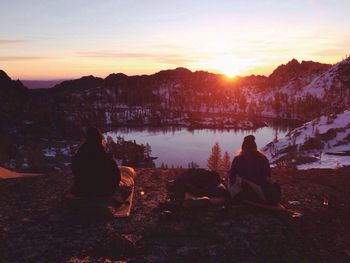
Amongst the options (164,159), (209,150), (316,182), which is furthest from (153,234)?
(209,150)

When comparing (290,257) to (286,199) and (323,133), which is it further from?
(323,133)

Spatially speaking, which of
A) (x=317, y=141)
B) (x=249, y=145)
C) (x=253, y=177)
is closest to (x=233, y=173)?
(x=253, y=177)

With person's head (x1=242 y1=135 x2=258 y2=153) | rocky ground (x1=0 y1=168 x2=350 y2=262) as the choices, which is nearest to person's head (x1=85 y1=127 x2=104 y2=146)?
rocky ground (x1=0 y1=168 x2=350 y2=262)

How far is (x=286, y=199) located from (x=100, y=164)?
24.6 feet

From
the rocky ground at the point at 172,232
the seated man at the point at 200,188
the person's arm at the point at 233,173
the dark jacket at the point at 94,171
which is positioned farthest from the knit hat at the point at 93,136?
the person's arm at the point at 233,173

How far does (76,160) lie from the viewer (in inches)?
522

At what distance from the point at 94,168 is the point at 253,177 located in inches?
217

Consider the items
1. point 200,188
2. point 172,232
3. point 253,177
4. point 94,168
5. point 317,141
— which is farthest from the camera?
point 317,141

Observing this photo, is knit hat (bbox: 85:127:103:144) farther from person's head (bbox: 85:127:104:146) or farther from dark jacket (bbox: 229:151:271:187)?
dark jacket (bbox: 229:151:271:187)

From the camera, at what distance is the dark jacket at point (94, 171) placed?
13070 millimetres

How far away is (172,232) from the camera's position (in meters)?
11.7

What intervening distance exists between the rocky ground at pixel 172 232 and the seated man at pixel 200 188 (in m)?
0.44

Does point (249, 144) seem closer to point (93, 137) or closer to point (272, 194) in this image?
point (272, 194)

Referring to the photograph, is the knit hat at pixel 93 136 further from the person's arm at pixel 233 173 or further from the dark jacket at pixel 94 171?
the person's arm at pixel 233 173
